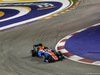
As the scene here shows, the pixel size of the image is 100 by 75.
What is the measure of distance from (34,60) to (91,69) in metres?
2.61

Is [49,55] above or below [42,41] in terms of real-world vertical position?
above

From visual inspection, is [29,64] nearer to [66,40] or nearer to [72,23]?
[66,40]

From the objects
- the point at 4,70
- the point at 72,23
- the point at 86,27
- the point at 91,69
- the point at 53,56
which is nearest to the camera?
the point at 91,69

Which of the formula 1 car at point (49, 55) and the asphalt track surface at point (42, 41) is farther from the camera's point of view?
the formula 1 car at point (49, 55)

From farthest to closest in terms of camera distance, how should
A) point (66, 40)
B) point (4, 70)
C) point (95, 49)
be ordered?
point (66, 40), point (95, 49), point (4, 70)

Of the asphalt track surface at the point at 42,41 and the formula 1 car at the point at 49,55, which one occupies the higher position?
the formula 1 car at the point at 49,55

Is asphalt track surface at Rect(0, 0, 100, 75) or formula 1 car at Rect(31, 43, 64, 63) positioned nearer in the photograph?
asphalt track surface at Rect(0, 0, 100, 75)

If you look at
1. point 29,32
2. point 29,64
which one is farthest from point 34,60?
point 29,32

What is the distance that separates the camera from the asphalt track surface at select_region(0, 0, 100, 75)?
7.71 meters

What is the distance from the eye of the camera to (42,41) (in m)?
11.5

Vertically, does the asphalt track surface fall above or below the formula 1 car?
below

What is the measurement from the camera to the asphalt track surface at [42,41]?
304 inches

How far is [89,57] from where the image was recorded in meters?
8.62

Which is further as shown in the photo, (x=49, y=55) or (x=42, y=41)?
(x=42, y=41)
